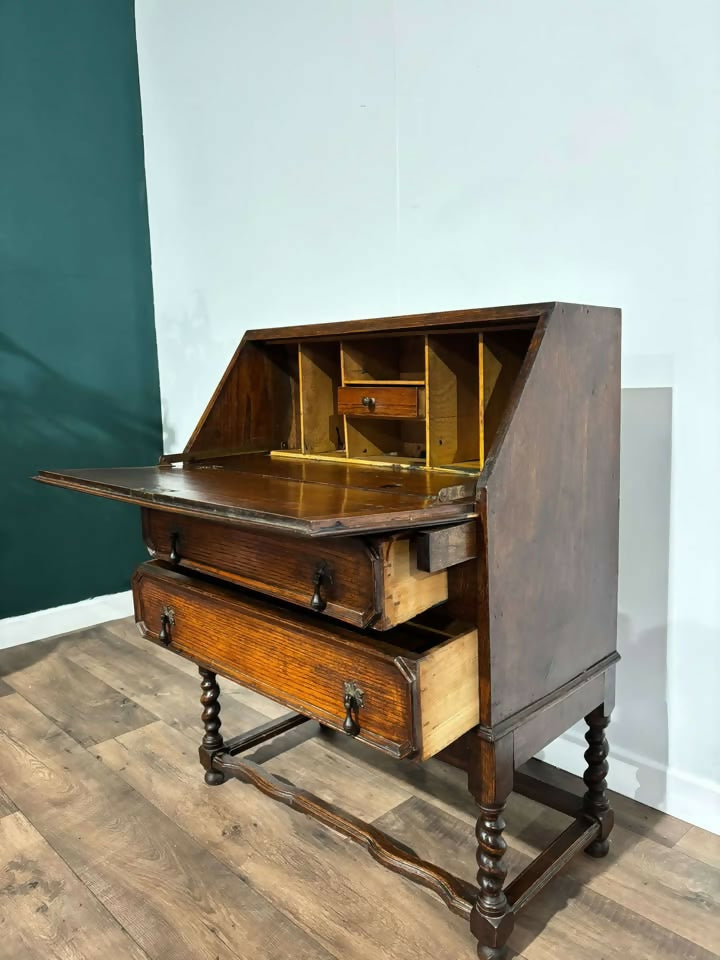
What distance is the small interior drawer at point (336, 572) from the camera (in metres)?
1.22

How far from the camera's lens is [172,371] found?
3.43 meters

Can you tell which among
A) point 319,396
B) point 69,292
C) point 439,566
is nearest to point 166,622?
point 319,396

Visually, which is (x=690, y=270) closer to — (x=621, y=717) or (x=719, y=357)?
(x=719, y=357)

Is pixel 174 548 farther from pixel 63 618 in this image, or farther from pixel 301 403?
pixel 63 618

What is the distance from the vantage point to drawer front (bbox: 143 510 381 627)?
1.24 m

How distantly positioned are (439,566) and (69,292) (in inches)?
102

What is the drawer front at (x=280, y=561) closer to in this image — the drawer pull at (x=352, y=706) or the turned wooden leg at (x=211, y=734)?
the drawer pull at (x=352, y=706)

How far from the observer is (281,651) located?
146 cm

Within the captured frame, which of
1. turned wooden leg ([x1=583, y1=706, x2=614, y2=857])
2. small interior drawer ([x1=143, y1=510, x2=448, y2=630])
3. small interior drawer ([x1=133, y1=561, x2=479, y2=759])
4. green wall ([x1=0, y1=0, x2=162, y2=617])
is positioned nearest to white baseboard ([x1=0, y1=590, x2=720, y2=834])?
turned wooden leg ([x1=583, y1=706, x2=614, y2=857])

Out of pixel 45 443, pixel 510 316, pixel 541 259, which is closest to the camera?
pixel 510 316

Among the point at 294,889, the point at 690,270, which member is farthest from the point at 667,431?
the point at 294,889

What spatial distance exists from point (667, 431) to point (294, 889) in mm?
1323

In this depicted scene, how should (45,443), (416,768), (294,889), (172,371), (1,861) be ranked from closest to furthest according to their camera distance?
(294,889) < (1,861) < (416,768) < (45,443) < (172,371)

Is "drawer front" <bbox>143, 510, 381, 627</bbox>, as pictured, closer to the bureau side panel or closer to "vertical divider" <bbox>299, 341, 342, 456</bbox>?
the bureau side panel
